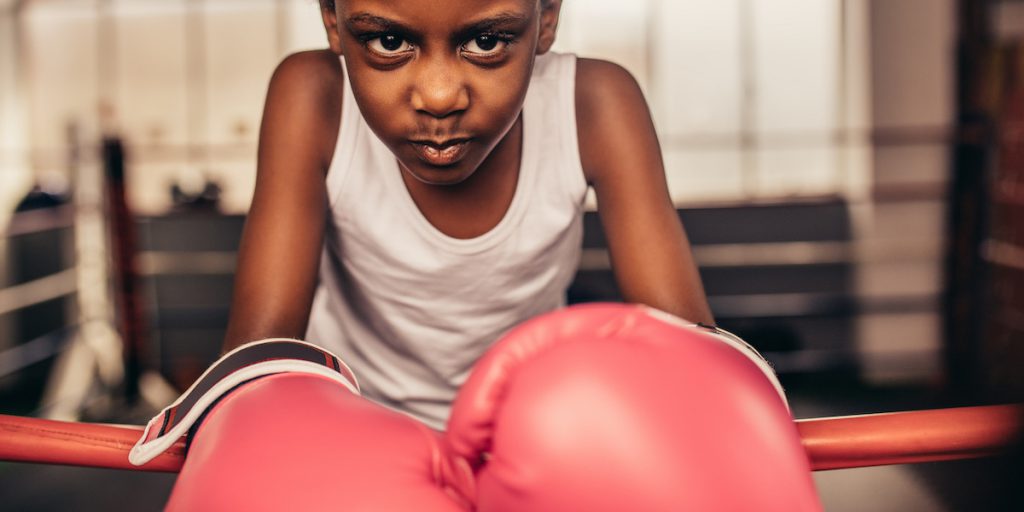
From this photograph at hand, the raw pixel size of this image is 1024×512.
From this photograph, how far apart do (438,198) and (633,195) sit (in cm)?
Answer: 14

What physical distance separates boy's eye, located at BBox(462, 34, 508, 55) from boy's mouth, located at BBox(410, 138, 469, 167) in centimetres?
4

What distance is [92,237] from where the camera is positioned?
471 cm

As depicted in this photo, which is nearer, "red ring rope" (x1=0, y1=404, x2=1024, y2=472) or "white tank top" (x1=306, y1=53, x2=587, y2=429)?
"red ring rope" (x1=0, y1=404, x2=1024, y2=472)

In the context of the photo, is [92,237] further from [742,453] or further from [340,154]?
[742,453]

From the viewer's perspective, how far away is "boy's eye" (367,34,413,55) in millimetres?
406

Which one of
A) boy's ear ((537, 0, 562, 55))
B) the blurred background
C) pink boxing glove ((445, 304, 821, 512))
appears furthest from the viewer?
the blurred background

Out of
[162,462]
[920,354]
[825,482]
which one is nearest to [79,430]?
[162,462]

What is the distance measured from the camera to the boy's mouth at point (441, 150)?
43 centimetres

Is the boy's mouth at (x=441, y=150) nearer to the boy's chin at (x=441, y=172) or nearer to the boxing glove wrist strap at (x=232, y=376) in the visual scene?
the boy's chin at (x=441, y=172)

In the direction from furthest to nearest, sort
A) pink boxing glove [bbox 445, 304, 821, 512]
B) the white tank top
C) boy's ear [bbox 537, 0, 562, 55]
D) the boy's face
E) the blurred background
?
the blurred background
the white tank top
boy's ear [bbox 537, 0, 562, 55]
the boy's face
pink boxing glove [bbox 445, 304, 821, 512]

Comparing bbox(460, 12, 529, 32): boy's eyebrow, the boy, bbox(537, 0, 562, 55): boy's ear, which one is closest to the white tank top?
the boy

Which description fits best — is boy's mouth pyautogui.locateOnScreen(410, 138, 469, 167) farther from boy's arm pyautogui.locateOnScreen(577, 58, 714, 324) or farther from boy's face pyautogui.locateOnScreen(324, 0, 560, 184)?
boy's arm pyautogui.locateOnScreen(577, 58, 714, 324)

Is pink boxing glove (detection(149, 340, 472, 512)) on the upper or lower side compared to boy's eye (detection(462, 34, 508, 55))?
lower

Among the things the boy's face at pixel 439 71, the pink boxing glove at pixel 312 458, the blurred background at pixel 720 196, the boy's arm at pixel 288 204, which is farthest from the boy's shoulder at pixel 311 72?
the blurred background at pixel 720 196
